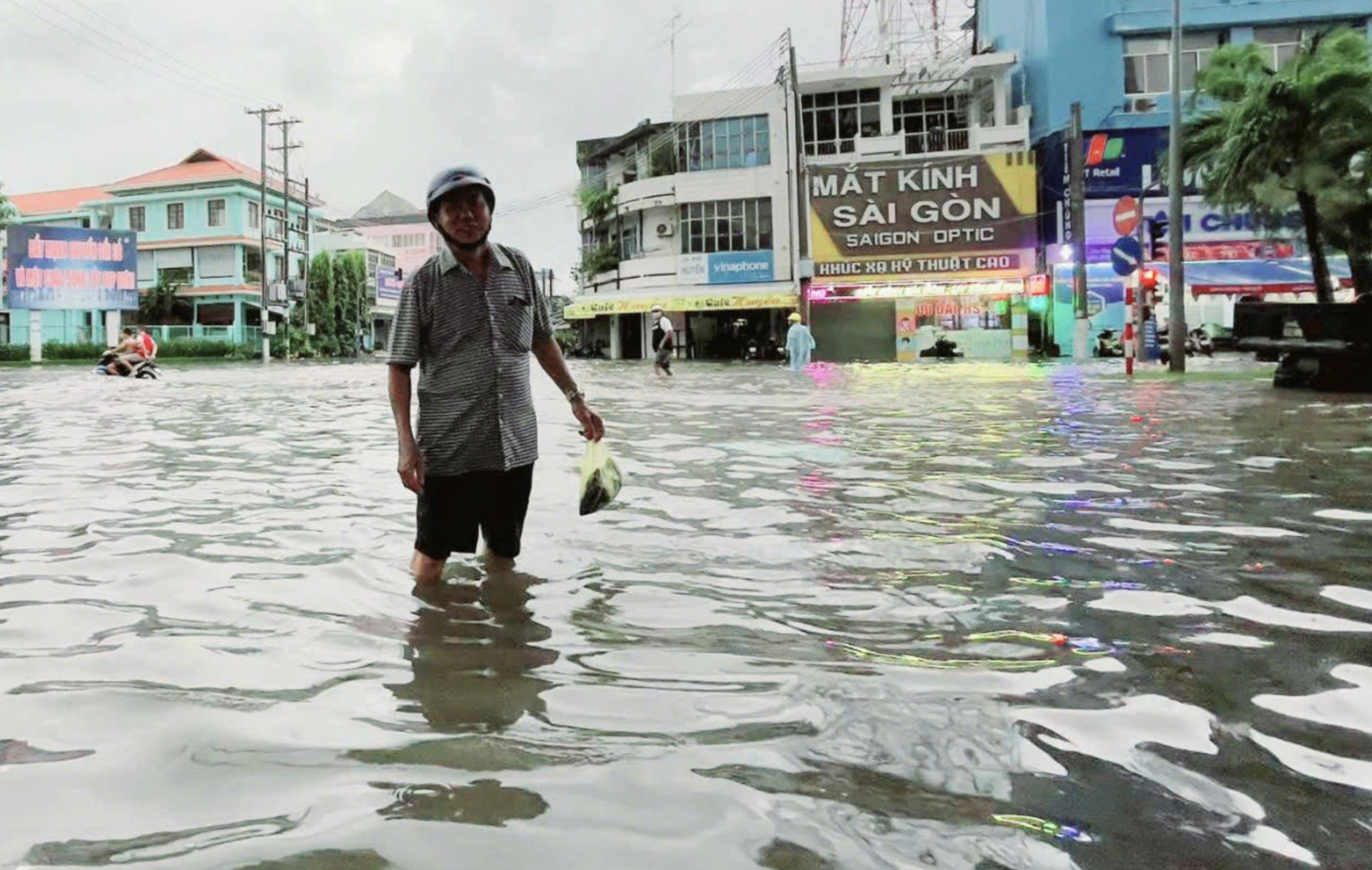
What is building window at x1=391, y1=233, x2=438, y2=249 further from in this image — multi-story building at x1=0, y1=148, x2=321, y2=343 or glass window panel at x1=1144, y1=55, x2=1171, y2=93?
glass window panel at x1=1144, y1=55, x2=1171, y2=93

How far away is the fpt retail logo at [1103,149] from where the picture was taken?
32.9 meters

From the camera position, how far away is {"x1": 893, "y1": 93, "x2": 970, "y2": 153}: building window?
1463 inches

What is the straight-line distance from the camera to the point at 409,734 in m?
2.44

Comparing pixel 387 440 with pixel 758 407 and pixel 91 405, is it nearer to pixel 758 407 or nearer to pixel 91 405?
pixel 758 407

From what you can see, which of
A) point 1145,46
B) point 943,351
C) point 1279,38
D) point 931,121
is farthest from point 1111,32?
point 943,351

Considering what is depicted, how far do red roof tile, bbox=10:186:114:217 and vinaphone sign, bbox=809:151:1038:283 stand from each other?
39.7 m

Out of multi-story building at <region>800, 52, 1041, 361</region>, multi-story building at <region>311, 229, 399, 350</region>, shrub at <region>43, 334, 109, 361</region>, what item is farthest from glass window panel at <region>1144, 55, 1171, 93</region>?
multi-story building at <region>311, 229, 399, 350</region>

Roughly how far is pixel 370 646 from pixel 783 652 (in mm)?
1272

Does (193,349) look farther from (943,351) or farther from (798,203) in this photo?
(943,351)

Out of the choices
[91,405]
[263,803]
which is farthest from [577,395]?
[91,405]

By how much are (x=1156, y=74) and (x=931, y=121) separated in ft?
24.9

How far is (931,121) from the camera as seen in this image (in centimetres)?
3778

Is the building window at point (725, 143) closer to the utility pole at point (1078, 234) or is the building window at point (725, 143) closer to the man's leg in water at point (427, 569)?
the utility pole at point (1078, 234)

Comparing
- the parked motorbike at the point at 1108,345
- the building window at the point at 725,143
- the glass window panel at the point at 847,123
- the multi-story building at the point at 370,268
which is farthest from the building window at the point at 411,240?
the parked motorbike at the point at 1108,345
